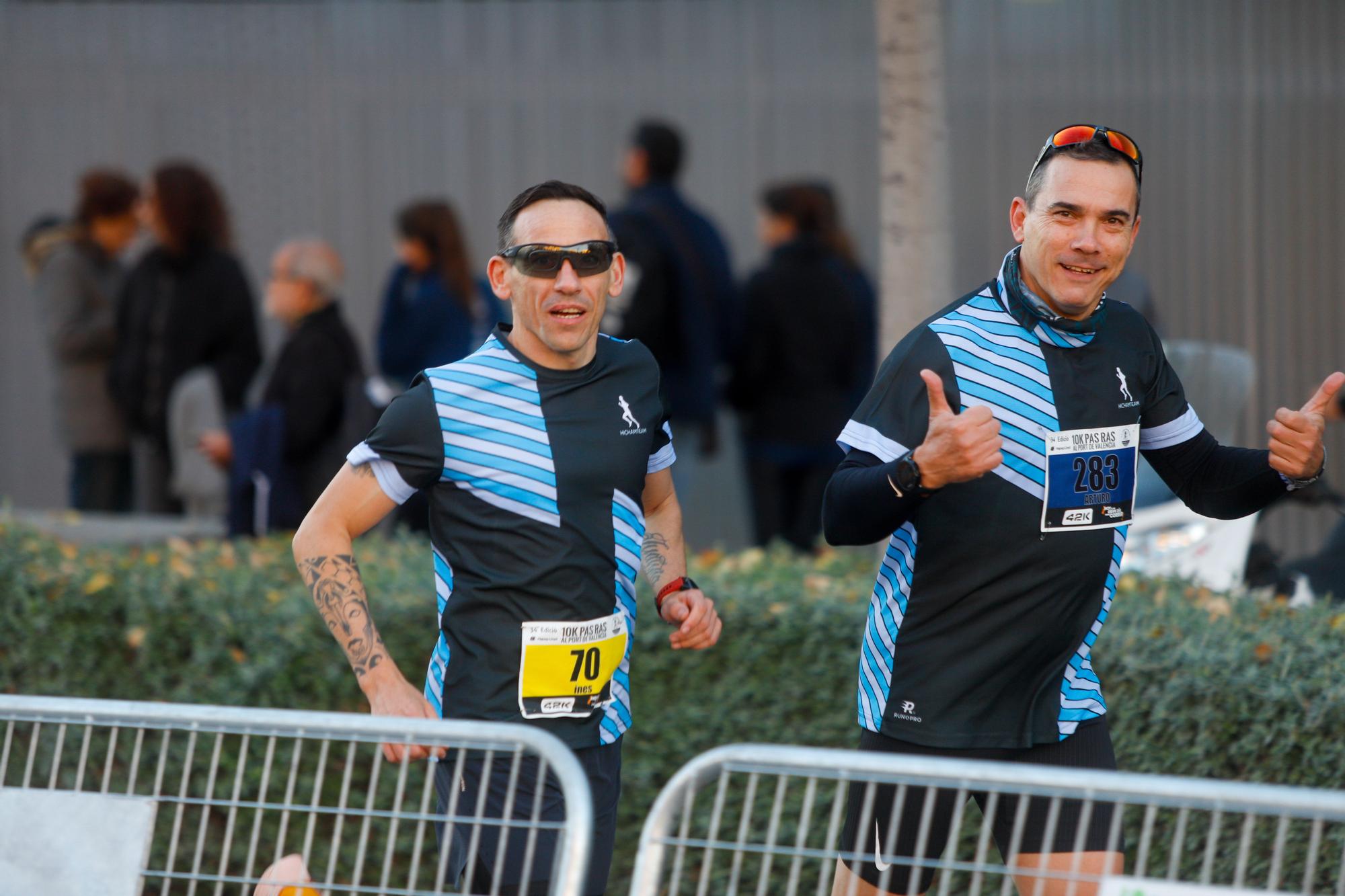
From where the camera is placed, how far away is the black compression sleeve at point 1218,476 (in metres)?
3.21

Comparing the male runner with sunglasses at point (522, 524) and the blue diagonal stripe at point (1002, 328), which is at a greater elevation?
the blue diagonal stripe at point (1002, 328)

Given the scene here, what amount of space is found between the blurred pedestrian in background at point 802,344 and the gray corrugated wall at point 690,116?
1.44m

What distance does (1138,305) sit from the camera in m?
7.57

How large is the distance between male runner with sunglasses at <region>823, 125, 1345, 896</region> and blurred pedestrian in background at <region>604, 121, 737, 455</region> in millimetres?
4196

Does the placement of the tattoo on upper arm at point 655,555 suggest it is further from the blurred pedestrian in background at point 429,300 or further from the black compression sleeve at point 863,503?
the blurred pedestrian in background at point 429,300

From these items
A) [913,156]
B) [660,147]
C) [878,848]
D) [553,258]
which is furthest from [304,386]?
[878,848]

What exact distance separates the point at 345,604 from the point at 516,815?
20.2 inches

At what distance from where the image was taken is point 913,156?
200 inches

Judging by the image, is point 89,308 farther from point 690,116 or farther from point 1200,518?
point 1200,518

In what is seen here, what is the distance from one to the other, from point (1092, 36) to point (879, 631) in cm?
670

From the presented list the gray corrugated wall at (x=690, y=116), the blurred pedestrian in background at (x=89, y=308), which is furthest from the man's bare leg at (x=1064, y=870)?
the blurred pedestrian in background at (x=89, y=308)

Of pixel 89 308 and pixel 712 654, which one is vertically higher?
pixel 89 308

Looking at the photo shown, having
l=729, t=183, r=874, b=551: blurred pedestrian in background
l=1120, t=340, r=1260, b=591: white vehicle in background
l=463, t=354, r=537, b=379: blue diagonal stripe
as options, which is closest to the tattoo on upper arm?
l=463, t=354, r=537, b=379: blue diagonal stripe

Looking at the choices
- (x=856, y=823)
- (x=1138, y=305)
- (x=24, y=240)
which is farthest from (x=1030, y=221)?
(x=24, y=240)
